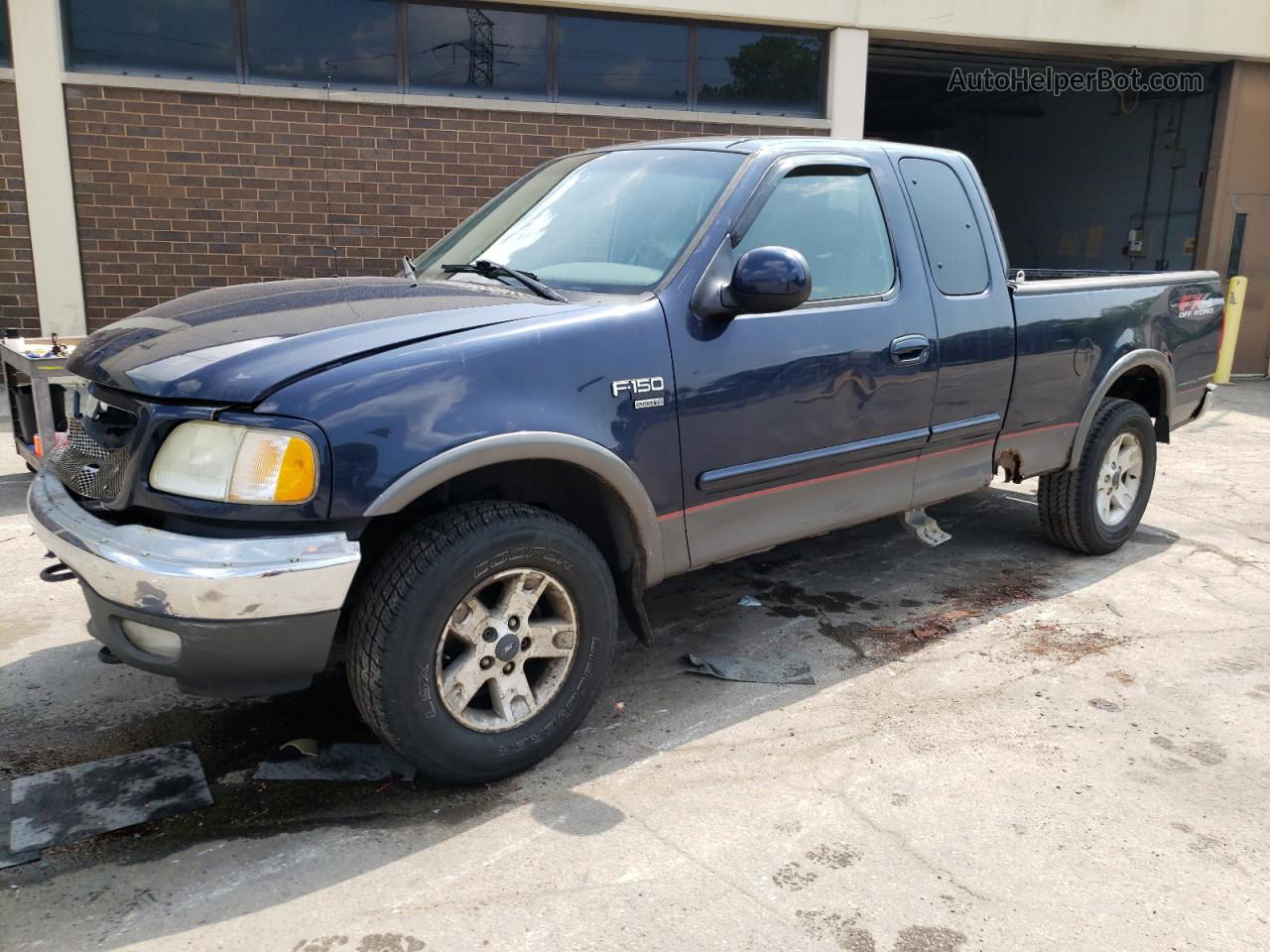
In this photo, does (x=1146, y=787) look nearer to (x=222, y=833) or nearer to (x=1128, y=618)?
(x=1128, y=618)

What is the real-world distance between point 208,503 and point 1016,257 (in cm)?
1933

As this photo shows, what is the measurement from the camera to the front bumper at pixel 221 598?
256 cm

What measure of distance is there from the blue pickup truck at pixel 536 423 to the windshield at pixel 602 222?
0.6 inches

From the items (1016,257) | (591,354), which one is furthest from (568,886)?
(1016,257)

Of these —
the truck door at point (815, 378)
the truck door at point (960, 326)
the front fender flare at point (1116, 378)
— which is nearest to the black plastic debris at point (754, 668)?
the truck door at point (815, 378)

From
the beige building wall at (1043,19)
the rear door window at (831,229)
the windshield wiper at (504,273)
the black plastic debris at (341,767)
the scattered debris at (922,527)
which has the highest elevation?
the beige building wall at (1043,19)

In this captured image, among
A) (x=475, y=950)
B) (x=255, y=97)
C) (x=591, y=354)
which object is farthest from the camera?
(x=255, y=97)

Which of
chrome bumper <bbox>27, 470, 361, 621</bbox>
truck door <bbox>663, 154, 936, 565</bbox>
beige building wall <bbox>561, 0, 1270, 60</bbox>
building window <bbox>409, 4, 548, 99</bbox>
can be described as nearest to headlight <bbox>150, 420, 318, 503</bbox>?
chrome bumper <bbox>27, 470, 361, 621</bbox>

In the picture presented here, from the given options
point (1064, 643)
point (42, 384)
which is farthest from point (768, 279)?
point (42, 384)

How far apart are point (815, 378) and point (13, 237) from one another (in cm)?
866

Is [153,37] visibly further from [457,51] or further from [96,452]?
Answer: [96,452]

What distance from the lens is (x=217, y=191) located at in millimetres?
9766

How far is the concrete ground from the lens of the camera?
100 inches

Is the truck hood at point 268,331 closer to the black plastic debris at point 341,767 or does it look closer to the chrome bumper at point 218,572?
the chrome bumper at point 218,572
